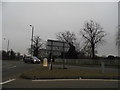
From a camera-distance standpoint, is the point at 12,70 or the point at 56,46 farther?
the point at 56,46

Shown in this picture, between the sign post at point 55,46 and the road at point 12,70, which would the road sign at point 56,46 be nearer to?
the sign post at point 55,46

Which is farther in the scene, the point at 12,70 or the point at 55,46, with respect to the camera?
the point at 55,46

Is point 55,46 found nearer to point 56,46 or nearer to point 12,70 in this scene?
point 56,46

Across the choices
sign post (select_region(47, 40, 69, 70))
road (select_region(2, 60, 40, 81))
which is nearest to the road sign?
sign post (select_region(47, 40, 69, 70))

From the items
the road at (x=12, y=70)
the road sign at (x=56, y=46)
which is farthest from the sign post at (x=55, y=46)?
the road at (x=12, y=70)

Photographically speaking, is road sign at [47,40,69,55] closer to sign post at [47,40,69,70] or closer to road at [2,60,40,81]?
sign post at [47,40,69,70]

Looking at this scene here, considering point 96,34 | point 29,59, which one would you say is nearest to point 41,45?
point 96,34

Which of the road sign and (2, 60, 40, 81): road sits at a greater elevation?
the road sign

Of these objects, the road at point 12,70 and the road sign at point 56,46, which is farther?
the road sign at point 56,46

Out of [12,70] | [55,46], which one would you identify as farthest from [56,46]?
[12,70]

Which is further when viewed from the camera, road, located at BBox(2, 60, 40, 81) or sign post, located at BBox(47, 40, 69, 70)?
sign post, located at BBox(47, 40, 69, 70)

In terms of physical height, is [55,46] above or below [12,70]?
above

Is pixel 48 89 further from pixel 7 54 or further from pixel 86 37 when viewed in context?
pixel 7 54

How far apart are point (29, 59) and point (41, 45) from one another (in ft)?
196
